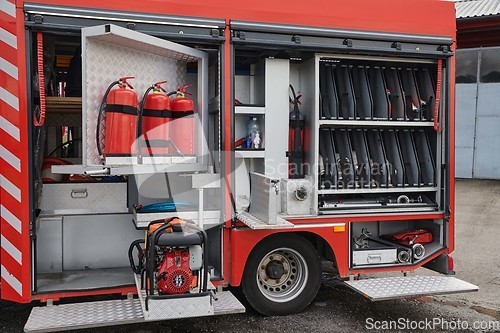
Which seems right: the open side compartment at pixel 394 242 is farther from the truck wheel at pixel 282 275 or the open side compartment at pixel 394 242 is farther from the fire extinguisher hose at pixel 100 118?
the fire extinguisher hose at pixel 100 118

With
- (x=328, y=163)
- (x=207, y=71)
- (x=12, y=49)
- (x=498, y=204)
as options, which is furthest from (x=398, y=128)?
(x=498, y=204)

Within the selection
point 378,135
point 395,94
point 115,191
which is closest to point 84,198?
point 115,191

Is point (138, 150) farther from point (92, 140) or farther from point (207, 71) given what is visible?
point (207, 71)

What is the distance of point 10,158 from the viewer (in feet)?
12.8

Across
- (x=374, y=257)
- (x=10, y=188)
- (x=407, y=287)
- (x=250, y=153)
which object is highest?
(x=250, y=153)

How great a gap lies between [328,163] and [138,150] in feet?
6.50

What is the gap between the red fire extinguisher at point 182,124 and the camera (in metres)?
4.49

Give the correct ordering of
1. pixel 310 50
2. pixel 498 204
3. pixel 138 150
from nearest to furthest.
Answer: pixel 138 150, pixel 310 50, pixel 498 204

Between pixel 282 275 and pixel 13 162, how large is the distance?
260cm

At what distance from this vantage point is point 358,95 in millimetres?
5285

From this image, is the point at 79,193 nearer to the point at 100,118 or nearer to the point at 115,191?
the point at 115,191

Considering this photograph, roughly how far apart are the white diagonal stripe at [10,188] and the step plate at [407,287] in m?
3.06

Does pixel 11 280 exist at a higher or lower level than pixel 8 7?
lower

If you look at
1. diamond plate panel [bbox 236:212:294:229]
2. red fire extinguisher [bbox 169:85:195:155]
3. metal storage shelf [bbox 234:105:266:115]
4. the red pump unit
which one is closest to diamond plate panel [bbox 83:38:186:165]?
red fire extinguisher [bbox 169:85:195:155]
